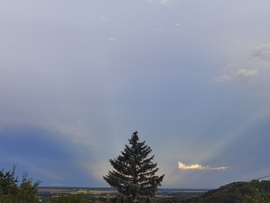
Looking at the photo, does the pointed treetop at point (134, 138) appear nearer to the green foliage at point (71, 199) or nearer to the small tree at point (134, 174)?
the small tree at point (134, 174)

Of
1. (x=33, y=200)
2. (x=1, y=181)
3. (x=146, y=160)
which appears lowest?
(x=33, y=200)

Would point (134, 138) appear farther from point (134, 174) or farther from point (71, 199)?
point (71, 199)

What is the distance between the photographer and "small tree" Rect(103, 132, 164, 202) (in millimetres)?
45594

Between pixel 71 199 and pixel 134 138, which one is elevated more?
pixel 134 138

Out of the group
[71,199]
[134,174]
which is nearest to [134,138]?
[134,174]

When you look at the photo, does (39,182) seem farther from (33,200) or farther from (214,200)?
(214,200)

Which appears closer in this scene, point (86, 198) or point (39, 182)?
point (39, 182)

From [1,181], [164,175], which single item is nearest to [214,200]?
[164,175]

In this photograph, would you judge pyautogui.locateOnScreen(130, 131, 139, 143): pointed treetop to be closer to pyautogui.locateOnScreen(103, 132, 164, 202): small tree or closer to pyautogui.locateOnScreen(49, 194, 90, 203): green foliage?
pyautogui.locateOnScreen(103, 132, 164, 202): small tree

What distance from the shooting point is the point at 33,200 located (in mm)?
31531

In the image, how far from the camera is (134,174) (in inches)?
1838

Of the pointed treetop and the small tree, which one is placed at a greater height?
the pointed treetop

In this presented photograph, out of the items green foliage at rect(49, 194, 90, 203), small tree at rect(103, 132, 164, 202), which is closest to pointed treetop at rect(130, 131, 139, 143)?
small tree at rect(103, 132, 164, 202)

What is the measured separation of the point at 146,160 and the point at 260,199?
15625mm
